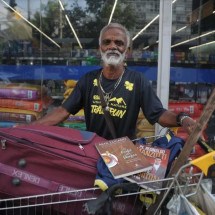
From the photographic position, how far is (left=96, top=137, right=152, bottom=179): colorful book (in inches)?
62.3

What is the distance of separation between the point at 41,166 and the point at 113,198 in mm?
349

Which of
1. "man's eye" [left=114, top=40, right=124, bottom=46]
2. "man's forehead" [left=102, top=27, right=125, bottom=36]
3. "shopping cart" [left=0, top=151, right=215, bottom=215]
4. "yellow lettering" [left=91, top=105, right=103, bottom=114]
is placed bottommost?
"shopping cart" [left=0, top=151, right=215, bottom=215]

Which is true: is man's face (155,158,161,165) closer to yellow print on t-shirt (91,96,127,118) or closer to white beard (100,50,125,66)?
yellow print on t-shirt (91,96,127,118)

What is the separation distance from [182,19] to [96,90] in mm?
2572

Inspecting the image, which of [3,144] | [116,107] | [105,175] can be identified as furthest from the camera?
[116,107]

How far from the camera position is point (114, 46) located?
236cm

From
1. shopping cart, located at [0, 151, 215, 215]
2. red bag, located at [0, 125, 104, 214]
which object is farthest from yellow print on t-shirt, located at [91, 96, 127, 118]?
shopping cart, located at [0, 151, 215, 215]

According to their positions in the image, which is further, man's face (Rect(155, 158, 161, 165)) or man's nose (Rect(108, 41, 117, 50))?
man's nose (Rect(108, 41, 117, 50))

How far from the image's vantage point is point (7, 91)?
453 cm

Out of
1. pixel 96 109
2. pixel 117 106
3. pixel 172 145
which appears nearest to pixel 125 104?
pixel 117 106

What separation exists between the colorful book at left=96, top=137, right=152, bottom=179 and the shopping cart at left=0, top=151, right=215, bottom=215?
0.23ft

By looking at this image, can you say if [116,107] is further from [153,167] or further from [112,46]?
[153,167]

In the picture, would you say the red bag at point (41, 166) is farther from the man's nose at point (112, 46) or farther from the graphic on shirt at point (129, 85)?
the man's nose at point (112, 46)

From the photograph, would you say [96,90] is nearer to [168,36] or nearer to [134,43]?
[168,36]
